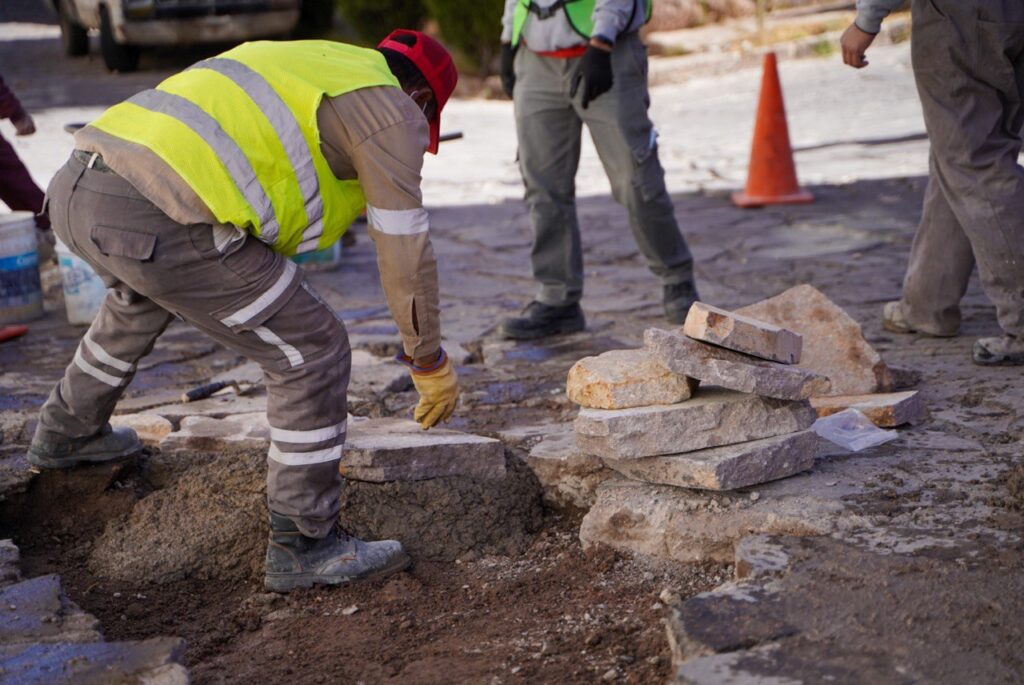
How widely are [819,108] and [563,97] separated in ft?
20.2

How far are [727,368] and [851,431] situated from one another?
59 centimetres

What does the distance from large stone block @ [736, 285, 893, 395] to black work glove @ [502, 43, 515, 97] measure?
1.51 metres

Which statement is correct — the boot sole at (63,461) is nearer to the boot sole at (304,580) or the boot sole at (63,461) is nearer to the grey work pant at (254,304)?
the grey work pant at (254,304)

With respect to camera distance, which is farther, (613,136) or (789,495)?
(613,136)

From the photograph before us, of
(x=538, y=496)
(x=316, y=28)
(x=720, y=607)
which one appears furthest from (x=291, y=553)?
(x=316, y=28)

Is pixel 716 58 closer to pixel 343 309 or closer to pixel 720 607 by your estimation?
pixel 343 309

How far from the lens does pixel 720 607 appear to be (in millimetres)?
2395

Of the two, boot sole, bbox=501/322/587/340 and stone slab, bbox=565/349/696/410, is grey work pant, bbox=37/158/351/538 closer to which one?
stone slab, bbox=565/349/696/410

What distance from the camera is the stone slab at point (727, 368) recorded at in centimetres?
296

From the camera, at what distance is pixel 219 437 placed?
3.56 m

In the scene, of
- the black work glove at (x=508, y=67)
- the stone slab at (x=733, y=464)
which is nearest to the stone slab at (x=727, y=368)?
the stone slab at (x=733, y=464)

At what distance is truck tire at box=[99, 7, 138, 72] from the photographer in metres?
13.0

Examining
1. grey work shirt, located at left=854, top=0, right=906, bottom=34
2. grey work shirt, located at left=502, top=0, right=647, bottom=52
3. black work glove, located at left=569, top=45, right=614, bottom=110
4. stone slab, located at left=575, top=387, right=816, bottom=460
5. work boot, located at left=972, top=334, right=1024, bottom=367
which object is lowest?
work boot, located at left=972, top=334, right=1024, bottom=367

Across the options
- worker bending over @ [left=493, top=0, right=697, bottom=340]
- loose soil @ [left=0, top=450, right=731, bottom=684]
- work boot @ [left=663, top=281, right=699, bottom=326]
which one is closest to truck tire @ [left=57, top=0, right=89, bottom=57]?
worker bending over @ [left=493, top=0, right=697, bottom=340]
